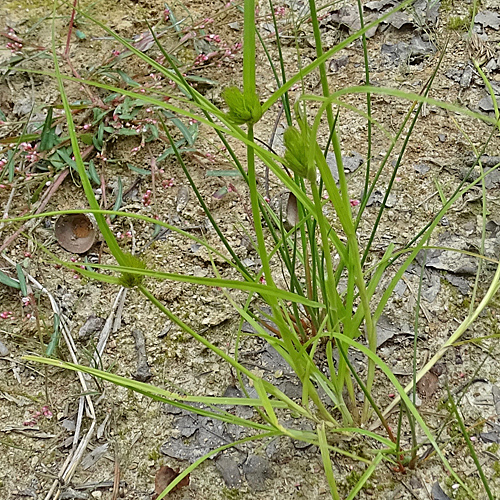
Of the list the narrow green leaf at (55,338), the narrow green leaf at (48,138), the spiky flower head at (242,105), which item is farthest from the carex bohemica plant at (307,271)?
the narrow green leaf at (48,138)

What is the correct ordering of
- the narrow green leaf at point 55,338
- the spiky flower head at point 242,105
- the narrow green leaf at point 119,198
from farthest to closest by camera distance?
the narrow green leaf at point 119,198 < the narrow green leaf at point 55,338 < the spiky flower head at point 242,105

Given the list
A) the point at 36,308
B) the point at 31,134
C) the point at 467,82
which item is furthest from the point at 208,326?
the point at 467,82

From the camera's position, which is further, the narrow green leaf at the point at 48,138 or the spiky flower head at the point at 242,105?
the narrow green leaf at the point at 48,138

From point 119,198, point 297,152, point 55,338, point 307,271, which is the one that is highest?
point 297,152

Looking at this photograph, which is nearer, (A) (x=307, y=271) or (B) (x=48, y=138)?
(A) (x=307, y=271)

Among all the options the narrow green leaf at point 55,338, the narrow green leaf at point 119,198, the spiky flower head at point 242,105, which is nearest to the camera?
the spiky flower head at point 242,105

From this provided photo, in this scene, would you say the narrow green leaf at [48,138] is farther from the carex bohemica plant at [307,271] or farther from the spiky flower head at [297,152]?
the spiky flower head at [297,152]

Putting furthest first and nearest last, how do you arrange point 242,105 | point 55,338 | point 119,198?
1. point 119,198
2. point 55,338
3. point 242,105

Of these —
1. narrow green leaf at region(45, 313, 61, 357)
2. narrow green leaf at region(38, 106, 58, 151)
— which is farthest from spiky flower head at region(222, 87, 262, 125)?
narrow green leaf at region(38, 106, 58, 151)

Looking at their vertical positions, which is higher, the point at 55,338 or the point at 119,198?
the point at 119,198

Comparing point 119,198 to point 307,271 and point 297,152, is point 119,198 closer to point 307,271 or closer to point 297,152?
point 307,271

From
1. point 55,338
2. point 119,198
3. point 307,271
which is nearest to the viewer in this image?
point 307,271

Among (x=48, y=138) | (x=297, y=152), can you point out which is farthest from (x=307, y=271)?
(x=48, y=138)
